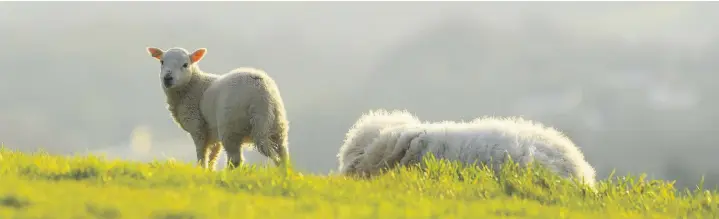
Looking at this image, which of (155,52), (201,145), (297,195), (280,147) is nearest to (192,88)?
(155,52)

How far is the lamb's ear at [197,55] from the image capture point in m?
13.9

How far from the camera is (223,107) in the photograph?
12.4 metres

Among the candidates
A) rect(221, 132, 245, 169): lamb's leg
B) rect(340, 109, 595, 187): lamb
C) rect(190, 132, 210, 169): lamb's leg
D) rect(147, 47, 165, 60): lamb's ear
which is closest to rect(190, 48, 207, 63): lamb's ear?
rect(147, 47, 165, 60): lamb's ear

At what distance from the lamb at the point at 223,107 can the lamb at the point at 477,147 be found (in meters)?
2.48

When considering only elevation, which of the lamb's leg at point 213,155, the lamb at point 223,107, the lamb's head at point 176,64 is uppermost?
the lamb's head at point 176,64

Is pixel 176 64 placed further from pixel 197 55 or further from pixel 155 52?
pixel 155 52

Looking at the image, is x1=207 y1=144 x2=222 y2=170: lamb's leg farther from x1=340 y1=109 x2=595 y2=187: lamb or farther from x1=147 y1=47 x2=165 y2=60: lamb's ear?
x1=340 y1=109 x2=595 y2=187: lamb

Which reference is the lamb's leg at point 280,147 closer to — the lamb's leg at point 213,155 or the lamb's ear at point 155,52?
the lamb's leg at point 213,155

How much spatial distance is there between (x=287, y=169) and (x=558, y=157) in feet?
12.8

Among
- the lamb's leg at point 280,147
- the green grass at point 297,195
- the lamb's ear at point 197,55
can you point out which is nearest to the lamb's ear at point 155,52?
the lamb's ear at point 197,55

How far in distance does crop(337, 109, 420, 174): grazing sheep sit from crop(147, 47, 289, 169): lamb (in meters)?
1.36

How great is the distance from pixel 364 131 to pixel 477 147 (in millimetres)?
1959

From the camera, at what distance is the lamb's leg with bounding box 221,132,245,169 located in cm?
1238

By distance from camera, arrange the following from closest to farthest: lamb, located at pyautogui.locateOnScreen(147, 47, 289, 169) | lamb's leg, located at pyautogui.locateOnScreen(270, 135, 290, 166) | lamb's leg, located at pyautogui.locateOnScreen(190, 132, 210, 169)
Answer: lamb, located at pyautogui.locateOnScreen(147, 47, 289, 169) → lamb's leg, located at pyautogui.locateOnScreen(270, 135, 290, 166) → lamb's leg, located at pyautogui.locateOnScreen(190, 132, 210, 169)
